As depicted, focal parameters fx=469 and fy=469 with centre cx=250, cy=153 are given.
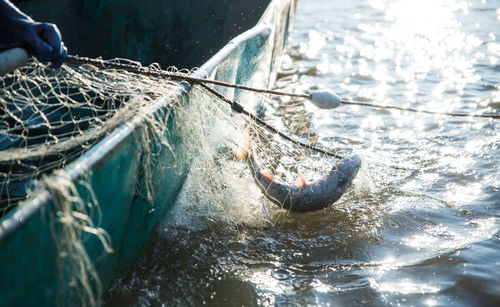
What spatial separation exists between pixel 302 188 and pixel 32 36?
2.18 m

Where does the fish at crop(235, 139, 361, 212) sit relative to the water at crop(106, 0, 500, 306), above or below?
above

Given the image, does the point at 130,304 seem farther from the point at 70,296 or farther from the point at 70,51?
the point at 70,51

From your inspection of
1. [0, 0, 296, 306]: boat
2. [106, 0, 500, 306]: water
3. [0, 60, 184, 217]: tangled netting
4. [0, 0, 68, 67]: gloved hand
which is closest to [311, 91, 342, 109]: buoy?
[0, 0, 296, 306]: boat

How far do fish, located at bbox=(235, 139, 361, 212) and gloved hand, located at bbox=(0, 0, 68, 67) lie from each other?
1539mm

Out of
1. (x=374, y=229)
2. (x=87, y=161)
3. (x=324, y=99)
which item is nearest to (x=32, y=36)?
(x=87, y=161)

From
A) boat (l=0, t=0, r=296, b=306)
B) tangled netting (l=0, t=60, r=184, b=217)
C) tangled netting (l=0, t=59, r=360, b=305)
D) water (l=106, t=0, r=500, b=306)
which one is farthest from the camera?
water (l=106, t=0, r=500, b=306)

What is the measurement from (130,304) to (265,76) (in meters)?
3.71

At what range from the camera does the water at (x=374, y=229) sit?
3121mm

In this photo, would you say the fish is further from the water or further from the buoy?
the buoy

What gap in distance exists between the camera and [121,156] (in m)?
2.47

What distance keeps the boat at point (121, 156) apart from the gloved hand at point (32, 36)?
79 centimetres

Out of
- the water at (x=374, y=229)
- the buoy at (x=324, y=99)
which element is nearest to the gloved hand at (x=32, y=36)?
the water at (x=374, y=229)

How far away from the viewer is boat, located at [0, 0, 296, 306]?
6.22 ft

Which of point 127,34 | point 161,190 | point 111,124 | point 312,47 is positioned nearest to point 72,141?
point 111,124
